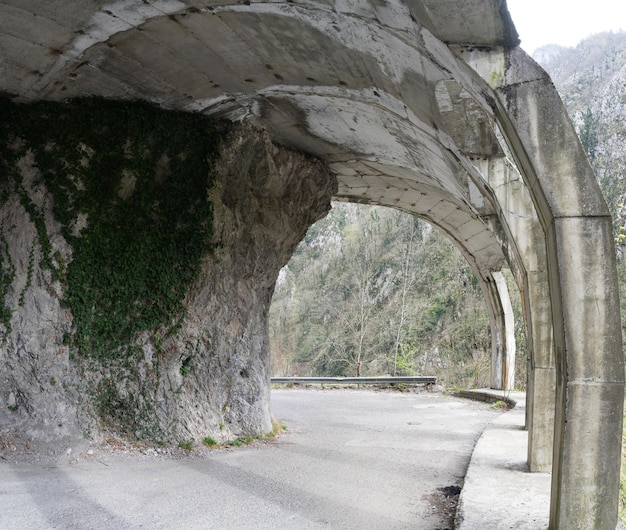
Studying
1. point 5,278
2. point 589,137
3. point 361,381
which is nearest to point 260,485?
point 5,278

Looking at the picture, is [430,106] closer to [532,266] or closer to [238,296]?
[532,266]

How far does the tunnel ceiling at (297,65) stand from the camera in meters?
3.95

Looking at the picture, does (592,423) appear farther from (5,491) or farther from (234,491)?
(5,491)

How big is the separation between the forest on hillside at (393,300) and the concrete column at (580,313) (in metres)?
18.0

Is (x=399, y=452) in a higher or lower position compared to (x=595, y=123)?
lower

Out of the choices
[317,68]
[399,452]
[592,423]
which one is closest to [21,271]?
[317,68]

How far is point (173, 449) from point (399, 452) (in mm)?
2759

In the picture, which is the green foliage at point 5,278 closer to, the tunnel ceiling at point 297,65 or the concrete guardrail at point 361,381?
the tunnel ceiling at point 297,65

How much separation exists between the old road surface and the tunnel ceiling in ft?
9.76

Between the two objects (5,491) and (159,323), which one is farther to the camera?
(159,323)

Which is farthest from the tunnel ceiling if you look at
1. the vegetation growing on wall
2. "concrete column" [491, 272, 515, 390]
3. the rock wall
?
"concrete column" [491, 272, 515, 390]

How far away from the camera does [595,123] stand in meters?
31.7

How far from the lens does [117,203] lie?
294 inches

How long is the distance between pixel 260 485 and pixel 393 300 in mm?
23592
